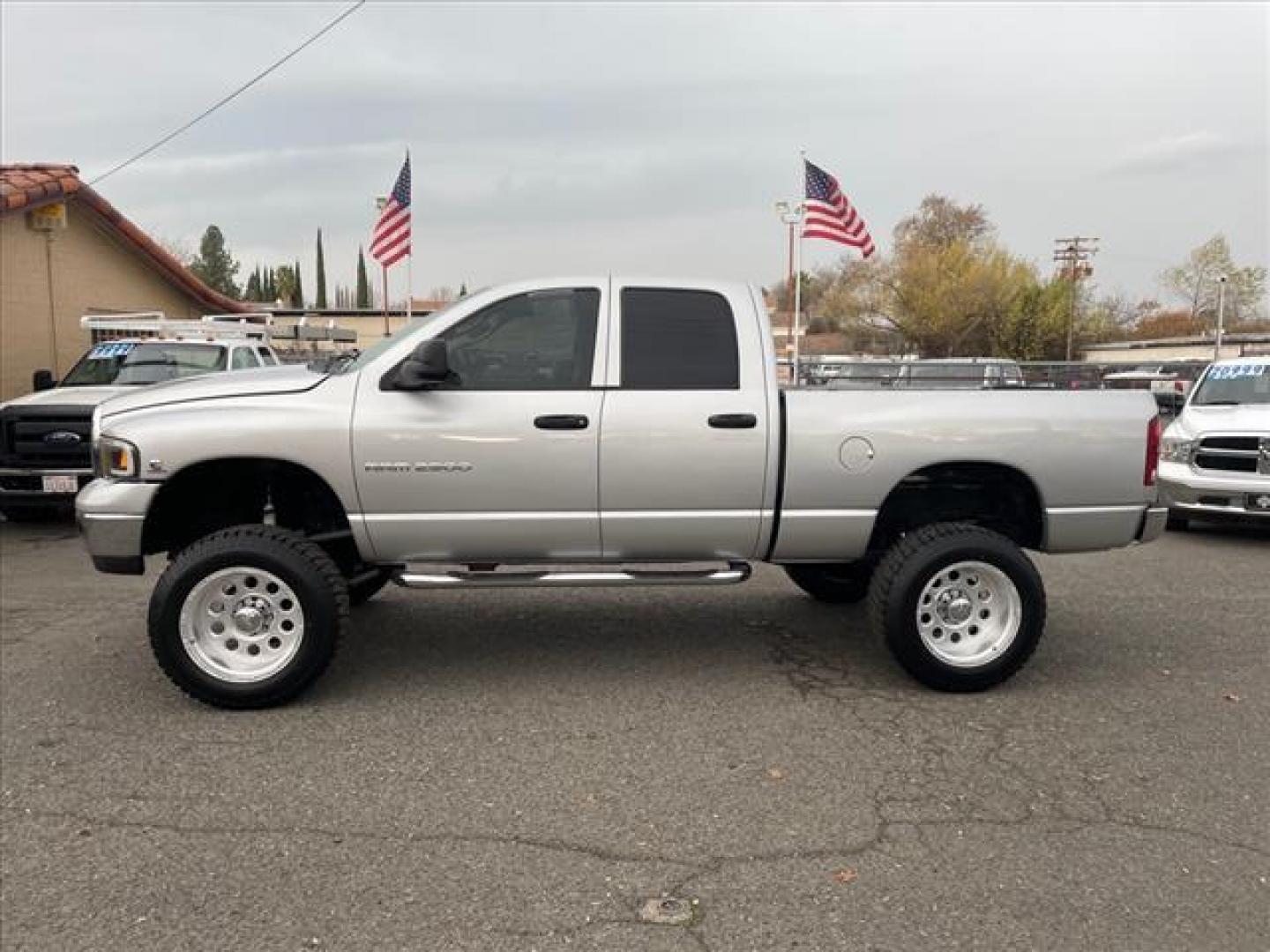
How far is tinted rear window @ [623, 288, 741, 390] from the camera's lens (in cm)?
493

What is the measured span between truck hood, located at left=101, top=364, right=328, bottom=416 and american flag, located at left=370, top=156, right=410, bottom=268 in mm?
13007

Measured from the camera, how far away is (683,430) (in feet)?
15.9

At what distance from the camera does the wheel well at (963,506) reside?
5.30 metres

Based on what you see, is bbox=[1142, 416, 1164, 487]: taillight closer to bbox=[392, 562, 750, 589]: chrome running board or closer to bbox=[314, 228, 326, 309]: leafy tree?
bbox=[392, 562, 750, 589]: chrome running board

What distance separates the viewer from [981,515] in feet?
18.1

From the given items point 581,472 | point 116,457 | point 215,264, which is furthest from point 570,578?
point 215,264

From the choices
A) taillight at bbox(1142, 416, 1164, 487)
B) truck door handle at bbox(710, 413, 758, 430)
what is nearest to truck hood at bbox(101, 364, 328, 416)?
truck door handle at bbox(710, 413, 758, 430)

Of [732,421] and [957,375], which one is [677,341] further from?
[957,375]

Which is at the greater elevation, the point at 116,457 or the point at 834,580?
the point at 116,457

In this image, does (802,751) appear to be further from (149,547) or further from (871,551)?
(149,547)

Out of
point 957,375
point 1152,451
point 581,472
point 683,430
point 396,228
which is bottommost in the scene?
point 581,472

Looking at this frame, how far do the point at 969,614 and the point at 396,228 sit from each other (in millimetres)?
14781

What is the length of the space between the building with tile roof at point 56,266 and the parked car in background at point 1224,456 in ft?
47.5

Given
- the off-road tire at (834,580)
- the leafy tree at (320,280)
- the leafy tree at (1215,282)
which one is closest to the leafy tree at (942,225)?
the leafy tree at (1215,282)
